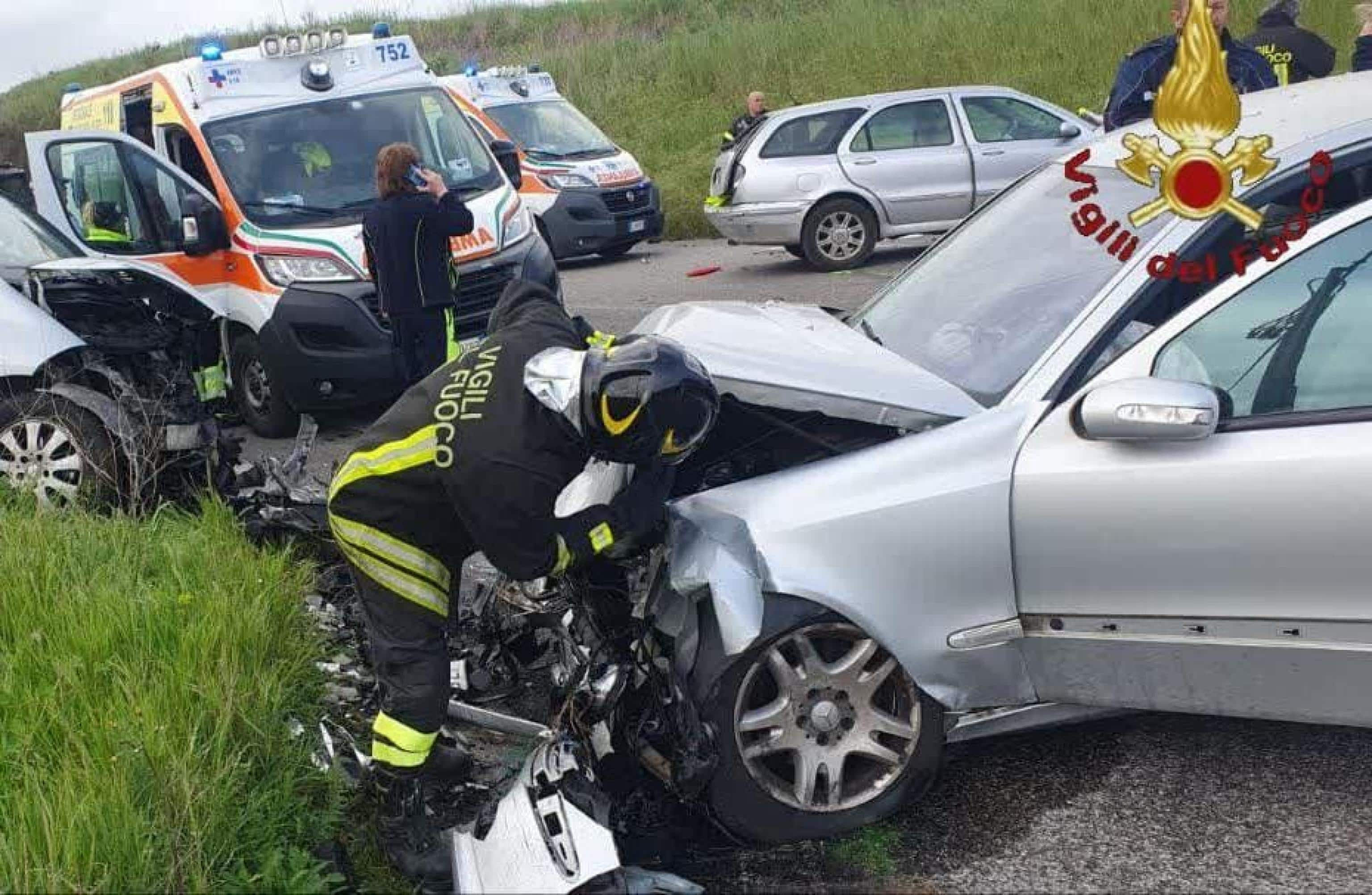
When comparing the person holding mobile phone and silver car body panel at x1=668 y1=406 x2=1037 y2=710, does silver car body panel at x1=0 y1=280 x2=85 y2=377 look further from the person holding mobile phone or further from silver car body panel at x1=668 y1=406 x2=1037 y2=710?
silver car body panel at x1=668 y1=406 x2=1037 y2=710

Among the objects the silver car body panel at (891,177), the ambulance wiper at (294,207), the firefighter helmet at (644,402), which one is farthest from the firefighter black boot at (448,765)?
the silver car body panel at (891,177)

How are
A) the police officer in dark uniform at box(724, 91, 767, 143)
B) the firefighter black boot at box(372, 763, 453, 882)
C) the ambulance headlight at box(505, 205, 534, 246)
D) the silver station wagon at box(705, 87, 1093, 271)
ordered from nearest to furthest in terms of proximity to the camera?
the firefighter black boot at box(372, 763, 453, 882) < the ambulance headlight at box(505, 205, 534, 246) < the silver station wagon at box(705, 87, 1093, 271) < the police officer in dark uniform at box(724, 91, 767, 143)

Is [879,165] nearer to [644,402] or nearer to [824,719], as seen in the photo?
[824,719]

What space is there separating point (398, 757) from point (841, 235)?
1080cm

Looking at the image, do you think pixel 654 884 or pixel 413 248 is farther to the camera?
pixel 413 248

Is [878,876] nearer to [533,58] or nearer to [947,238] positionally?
[947,238]

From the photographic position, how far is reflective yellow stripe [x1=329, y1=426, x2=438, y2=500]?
10.6ft

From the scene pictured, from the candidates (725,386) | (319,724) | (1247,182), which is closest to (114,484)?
(319,724)

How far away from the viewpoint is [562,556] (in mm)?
3166

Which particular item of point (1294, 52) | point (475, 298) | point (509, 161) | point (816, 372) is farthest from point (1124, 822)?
point (509, 161)

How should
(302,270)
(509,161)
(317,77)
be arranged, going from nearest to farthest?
(302,270), (317,77), (509,161)

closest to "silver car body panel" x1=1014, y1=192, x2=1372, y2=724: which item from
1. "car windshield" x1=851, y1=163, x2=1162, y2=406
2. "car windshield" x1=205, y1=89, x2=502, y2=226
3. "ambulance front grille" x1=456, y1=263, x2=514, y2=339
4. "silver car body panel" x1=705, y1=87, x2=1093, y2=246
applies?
"car windshield" x1=851, y1=163, x2=1162, y2=406

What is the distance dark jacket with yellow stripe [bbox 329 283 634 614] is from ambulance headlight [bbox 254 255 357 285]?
4927mm

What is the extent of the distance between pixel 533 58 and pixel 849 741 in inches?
1134
